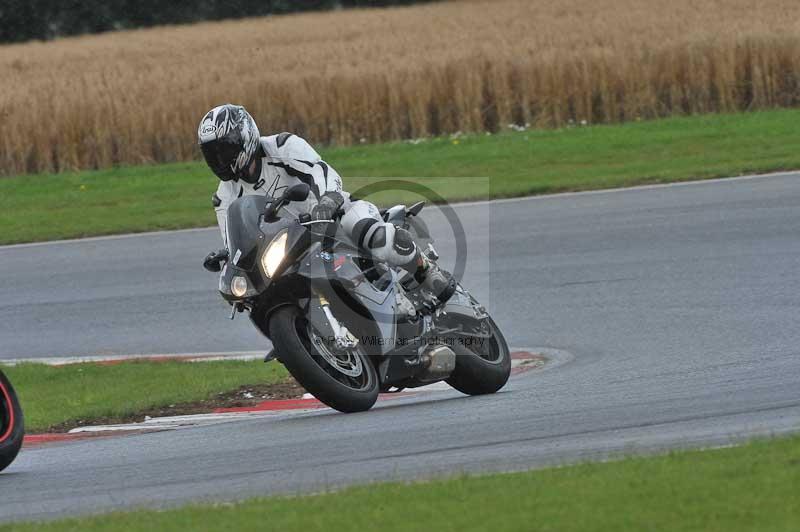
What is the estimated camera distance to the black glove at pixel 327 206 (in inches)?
313

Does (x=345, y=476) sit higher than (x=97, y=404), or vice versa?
(x=345, y=476)

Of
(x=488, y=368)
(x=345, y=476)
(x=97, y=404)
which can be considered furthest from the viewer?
(x=97, y=404)

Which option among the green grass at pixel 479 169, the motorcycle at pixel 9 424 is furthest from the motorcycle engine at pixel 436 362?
the green grass at pixel 479 169

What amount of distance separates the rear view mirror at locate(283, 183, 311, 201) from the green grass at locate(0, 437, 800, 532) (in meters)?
2.16

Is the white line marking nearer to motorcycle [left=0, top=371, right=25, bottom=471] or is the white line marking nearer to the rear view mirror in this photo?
the rear view mirror

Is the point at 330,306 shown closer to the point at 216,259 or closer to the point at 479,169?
the point at 216,259

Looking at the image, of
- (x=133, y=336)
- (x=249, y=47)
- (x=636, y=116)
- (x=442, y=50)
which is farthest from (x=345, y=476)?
(x=249, y=47)

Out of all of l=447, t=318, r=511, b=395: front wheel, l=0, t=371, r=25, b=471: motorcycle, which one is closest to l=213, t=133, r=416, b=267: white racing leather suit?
l=447, t=318, r=511, b=395: front wheel

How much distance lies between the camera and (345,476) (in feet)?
21.0

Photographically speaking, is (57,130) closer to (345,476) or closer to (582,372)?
(582,372)

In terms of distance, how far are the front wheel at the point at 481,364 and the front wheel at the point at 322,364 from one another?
73cm

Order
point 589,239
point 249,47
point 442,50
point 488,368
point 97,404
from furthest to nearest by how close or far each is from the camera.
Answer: point 249,47 → point 442,50 → point 589,239 → point 97,404 → point 488,368

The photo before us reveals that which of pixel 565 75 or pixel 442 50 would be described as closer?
pixel 565 75

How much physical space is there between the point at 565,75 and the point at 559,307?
12893 millimetres
